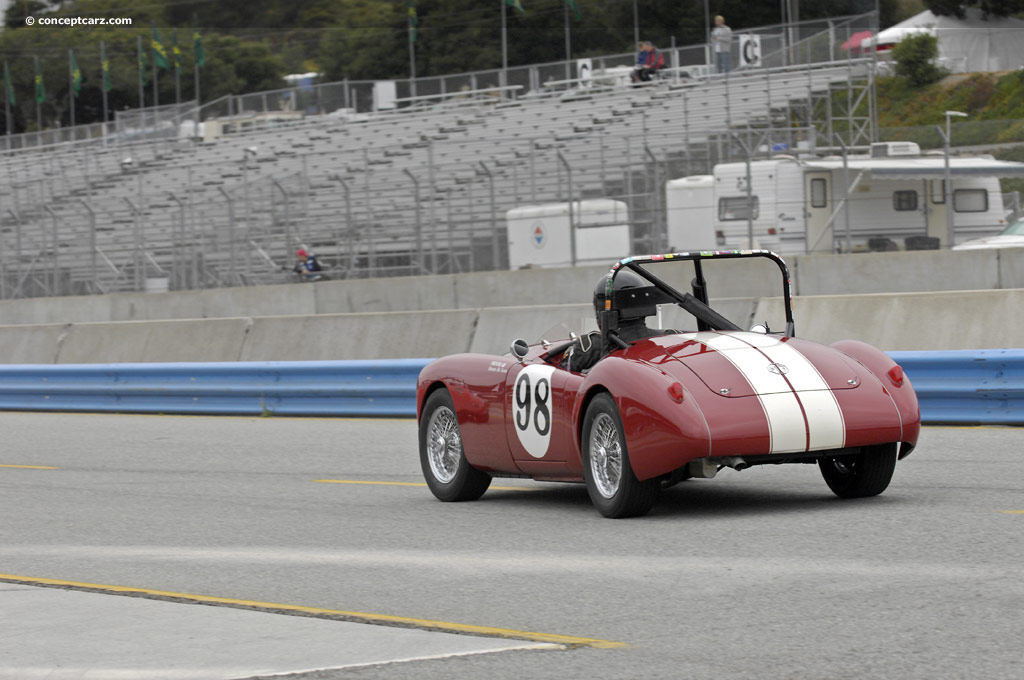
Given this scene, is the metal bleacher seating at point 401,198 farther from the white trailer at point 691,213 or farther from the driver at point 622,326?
the driver at point 622,326

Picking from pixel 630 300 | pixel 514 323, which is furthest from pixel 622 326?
pixel 514 323

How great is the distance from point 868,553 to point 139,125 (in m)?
51.6

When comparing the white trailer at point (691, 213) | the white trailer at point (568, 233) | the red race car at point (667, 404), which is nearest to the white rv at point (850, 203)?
the white trailer at point (691, 213)

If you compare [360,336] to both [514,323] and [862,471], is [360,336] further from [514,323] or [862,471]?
[862,471]

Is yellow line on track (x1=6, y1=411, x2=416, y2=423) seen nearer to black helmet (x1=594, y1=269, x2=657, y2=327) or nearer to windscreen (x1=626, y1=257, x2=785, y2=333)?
windscreen (x1=626, y1=257, x2=785, y2=333)

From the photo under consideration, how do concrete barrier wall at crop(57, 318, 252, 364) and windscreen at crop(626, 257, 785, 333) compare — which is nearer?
windscreen at crop(626, 257, 785, 333)

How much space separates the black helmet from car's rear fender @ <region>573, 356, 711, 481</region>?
73cm

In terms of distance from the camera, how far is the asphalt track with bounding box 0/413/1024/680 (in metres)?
5.31

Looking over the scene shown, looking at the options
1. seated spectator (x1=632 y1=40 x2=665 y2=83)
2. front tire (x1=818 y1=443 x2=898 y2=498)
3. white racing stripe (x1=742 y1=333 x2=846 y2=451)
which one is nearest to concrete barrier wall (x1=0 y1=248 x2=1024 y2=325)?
front tire (x1=818 y1=443 x2=898 y2=498)

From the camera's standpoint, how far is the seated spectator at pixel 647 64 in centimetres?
4544

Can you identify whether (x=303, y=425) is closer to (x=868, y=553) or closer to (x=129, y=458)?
(x=129, y=458)

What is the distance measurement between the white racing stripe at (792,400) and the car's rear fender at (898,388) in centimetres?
41

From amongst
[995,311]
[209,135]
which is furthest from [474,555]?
[209,135]

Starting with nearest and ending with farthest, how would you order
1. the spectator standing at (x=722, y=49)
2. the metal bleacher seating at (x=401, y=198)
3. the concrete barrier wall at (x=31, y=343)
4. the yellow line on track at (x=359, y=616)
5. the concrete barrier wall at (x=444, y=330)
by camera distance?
the yellow line on track at (x=359, y=616) → the concrete barrier wall at (x=444, y=330) → the concrete barrier wall at (x=31, y=343) → the metal bleacher seating at (x=401, y=198) → the spectator standing at (x=722, y=49)
